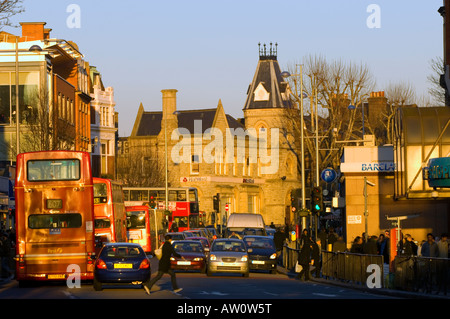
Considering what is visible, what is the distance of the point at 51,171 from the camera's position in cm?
3002

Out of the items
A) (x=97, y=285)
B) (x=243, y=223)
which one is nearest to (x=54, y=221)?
(x=97, y=285)

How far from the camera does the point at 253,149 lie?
130250mm

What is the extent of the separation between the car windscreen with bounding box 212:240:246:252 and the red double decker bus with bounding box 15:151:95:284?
25.9 ft

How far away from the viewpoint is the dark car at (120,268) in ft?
91.5

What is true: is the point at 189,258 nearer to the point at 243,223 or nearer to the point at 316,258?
the point at 316,258

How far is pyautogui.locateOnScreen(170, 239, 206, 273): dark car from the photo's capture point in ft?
126

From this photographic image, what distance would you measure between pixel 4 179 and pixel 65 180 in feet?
86.7

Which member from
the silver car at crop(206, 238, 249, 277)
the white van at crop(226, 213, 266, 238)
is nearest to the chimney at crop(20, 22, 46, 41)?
the white van at crop(226, 213, 266, 238)

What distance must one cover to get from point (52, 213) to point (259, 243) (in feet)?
43.5

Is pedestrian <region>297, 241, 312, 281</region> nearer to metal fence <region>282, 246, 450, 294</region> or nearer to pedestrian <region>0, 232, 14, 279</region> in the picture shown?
metal fence <region>282, 246, 450, 294</region>

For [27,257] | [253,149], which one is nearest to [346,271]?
[27,257]

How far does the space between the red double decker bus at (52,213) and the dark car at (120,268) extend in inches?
83.0
